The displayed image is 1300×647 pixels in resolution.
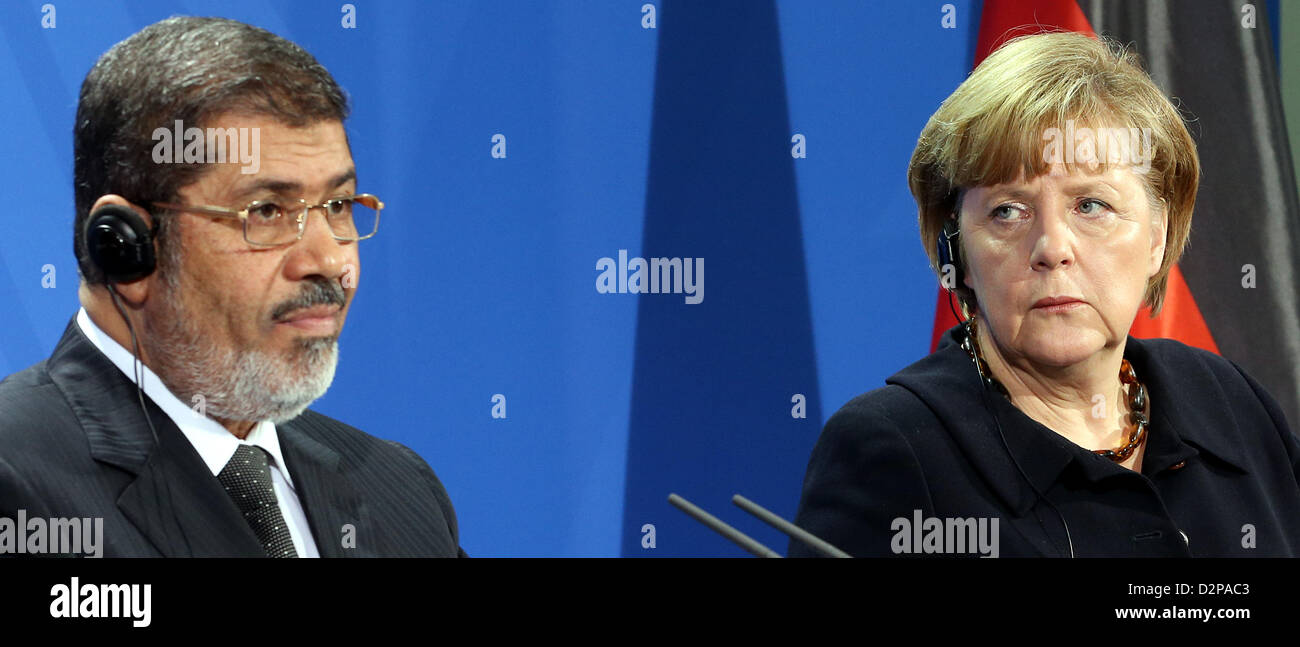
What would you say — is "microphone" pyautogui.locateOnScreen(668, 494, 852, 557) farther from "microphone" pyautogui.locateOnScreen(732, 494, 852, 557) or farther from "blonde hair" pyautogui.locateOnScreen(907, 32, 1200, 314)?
"blonde hair" pyautogui.locateOnScreen(907, 32, 1200, 314)

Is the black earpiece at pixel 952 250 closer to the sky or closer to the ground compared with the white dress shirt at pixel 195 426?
closer to the sky

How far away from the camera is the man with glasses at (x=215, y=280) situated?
1.67 meters

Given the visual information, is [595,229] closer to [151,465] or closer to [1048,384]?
[1048,384]

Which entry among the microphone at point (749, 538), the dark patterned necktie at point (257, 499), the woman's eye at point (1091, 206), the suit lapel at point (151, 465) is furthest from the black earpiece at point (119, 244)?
the woman's eye at point (1091, 206)

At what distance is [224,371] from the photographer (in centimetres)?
172

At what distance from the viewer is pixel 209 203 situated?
1.74 meters

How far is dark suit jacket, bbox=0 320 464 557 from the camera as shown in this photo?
155 centimetres

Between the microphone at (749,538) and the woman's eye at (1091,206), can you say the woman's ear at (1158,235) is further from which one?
the microphone at (749,538)

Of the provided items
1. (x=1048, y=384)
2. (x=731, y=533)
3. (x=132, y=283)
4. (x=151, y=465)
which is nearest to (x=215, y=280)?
(x=132, y=283)

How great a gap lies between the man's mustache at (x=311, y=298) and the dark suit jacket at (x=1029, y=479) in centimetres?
69
